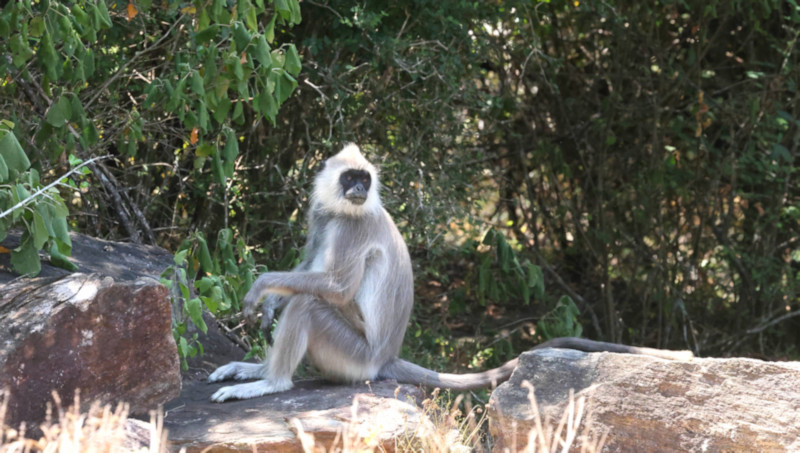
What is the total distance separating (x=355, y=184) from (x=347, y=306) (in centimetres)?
65

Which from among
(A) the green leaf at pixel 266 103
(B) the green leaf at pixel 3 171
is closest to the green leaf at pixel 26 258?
(B) the green leaf at pixel 3 171

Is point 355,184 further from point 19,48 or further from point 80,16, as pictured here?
point 19,48

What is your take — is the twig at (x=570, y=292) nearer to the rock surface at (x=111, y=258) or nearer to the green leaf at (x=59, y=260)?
the rock surface at (x=111, y=258)

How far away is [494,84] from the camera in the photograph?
8523mm

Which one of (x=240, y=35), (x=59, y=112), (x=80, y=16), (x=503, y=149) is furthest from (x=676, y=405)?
(x=503, y=149)

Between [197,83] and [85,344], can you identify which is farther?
[197,83]

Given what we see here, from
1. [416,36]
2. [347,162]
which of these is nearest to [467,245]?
[416,36]

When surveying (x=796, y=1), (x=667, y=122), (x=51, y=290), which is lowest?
(x=51, y=290)

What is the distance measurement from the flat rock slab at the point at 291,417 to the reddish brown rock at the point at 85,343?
0.25m

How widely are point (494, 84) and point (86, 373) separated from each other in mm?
5675

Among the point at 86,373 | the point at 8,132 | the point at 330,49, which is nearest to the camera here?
the point at 8,132

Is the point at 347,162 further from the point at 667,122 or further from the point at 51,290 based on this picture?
the point at 667,122

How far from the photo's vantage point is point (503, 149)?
8773mm

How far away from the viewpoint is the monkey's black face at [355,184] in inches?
183
